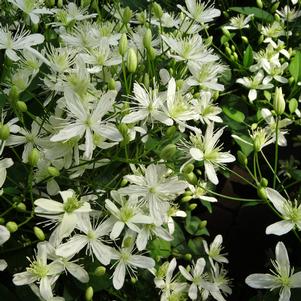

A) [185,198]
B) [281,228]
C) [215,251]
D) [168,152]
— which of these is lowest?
[215,251]

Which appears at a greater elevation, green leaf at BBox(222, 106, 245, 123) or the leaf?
the leaf

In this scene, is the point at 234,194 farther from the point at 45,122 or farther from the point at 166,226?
the point at 45,122

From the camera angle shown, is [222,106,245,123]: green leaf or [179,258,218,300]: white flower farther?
[222,106,245,123]: green leaf

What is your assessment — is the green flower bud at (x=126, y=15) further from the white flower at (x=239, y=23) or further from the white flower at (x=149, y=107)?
the white flower at (x=239, y=23)

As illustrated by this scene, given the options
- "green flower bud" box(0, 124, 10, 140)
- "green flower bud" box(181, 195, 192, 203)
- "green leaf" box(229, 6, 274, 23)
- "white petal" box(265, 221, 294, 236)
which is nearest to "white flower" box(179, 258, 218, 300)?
"green flower bud" box(181, 195, 192, 203)

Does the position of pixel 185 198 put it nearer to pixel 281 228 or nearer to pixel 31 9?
pixel 281 228

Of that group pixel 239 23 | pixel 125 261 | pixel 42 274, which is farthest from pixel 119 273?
pixel 239 23

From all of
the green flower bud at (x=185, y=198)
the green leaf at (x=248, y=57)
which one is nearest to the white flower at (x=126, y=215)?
the green flower bud at (x=185, y=198)

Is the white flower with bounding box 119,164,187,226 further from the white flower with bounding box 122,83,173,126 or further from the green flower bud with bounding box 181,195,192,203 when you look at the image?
the green flower bud with bounding box 181,195,192,203
